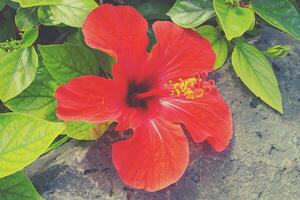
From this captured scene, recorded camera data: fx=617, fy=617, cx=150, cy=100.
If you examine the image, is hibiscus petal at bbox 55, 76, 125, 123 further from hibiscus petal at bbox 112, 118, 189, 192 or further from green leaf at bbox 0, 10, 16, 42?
green leaf at bbox 0, 10, 16, 42

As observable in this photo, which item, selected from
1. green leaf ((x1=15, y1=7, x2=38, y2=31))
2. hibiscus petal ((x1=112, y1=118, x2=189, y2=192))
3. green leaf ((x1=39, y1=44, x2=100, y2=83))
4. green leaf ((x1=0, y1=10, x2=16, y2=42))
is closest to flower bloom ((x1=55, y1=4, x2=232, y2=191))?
hibiscus petal ((x1=112, y1=118, x2=189, y2=192))

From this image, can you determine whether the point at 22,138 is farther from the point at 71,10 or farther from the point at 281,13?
the point at 281,13

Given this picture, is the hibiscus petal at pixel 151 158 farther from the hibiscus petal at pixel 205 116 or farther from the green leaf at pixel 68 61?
the green leaf at pixel 68 61

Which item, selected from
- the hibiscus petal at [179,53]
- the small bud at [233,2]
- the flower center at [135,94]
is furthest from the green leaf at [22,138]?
the small bud at [233,2]

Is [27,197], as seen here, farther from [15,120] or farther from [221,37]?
[221,37]

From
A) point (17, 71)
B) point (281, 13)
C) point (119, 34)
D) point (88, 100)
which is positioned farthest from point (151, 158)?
point (281, 13)

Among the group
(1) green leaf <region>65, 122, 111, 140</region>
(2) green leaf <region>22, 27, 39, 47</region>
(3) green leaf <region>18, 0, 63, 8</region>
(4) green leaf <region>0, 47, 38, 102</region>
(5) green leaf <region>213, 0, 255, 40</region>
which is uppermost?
(3) green leaf <region>18, 0, 63, 8</region>

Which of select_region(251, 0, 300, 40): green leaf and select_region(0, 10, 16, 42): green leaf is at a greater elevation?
select_region(251, 0, 300, 40): green leaf
